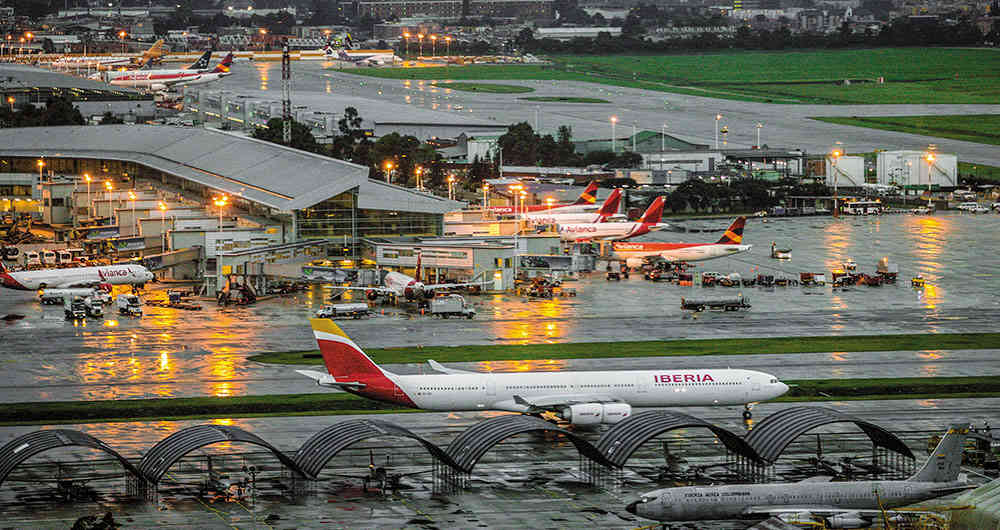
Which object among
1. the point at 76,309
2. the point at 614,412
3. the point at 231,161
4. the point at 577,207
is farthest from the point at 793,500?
the point at 231,161

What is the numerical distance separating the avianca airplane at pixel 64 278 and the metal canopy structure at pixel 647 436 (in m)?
47.8

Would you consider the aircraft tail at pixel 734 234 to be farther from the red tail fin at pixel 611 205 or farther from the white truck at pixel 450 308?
the white truck at pixel 450 308

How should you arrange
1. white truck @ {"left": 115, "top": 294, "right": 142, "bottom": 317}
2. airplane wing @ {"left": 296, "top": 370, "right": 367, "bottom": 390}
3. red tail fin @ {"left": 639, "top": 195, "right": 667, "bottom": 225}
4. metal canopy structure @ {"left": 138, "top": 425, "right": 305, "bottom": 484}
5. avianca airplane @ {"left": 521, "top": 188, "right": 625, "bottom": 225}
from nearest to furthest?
metal canopy structure @ {"left": 138, "top": 425, "right": 305, "bottom": 484} → airplane wing @ {"left": 296, "top": 370, "right": 367, "bottom": 390} → white truck @ {"left": 115, "top": 294, "right": 142, "bottom": 317} → red tail fin @ {"left": 639, "top": 195, "right": 667, "bottom": 225} → avianca airplane @ {"left": 521, "top": 188, "right": 625, "bottom": 225}

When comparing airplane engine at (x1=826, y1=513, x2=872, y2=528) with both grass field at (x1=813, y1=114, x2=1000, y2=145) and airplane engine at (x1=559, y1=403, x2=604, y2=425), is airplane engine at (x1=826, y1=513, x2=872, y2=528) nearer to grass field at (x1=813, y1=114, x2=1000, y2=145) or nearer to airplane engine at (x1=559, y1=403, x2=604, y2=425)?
airplane engine at (x1=559, y1=403, x2=604, y2=425)

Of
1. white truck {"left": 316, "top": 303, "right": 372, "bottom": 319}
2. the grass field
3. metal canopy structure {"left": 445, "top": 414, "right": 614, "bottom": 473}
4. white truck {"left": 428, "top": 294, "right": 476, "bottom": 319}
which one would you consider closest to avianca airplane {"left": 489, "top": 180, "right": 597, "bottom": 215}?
white truck {"left": 428, "top": 294, "right": 476, "bottom": 319}

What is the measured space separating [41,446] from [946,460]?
2723 centimetres

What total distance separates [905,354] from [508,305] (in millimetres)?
24735

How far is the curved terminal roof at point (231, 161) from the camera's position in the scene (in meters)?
96.1

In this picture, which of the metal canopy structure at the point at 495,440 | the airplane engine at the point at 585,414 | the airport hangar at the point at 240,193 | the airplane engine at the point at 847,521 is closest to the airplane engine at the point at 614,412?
the airplane engine at the point at 585,414

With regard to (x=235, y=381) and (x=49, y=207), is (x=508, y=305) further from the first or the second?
(x=49, y=207)

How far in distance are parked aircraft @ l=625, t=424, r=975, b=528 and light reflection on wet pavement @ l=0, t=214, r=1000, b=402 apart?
20486 millimetres

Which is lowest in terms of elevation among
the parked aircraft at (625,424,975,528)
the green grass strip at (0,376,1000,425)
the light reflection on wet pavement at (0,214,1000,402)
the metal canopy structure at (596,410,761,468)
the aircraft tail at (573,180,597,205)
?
the light reflection on wet pavement at (0,214,1000,402)

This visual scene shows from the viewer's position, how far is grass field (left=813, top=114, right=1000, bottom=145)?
7018 inches

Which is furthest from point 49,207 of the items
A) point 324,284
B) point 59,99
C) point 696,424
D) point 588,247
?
point 696,424
